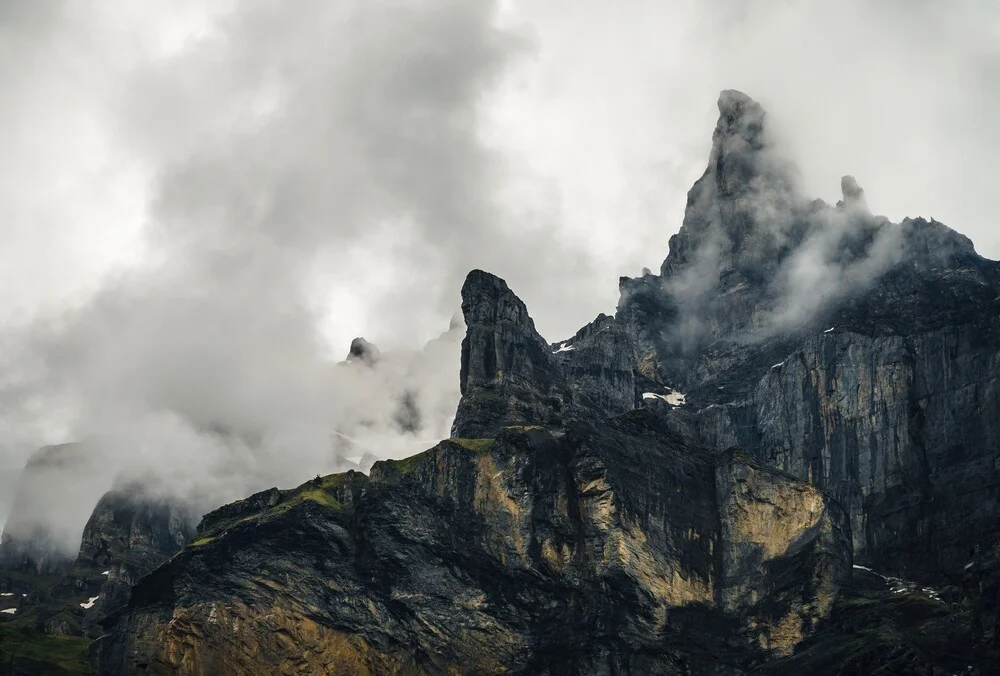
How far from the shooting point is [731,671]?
199250 millimetres

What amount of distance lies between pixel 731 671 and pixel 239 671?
247 ft

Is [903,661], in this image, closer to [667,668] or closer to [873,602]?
[873,602]

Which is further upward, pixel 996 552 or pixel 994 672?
pixel 996 552

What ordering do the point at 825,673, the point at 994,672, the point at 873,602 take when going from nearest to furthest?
the point at 994,672, the point at 825,673, the point at 873,602

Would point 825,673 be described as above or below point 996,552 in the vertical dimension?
below

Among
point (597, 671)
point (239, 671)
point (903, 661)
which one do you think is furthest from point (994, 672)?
point (239, 671)

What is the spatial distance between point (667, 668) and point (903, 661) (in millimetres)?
37141

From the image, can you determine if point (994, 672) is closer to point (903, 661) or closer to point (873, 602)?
point (903, 661)

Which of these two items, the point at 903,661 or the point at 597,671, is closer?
the point at 903,661

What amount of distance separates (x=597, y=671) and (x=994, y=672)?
57813 millimetres

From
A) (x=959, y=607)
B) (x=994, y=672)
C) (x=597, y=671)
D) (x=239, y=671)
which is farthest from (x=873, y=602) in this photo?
(x=239, y=671)

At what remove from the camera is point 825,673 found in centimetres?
18562

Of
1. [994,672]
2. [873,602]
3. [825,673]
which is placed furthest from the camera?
[873,602]

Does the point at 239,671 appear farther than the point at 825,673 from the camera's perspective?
Yes
